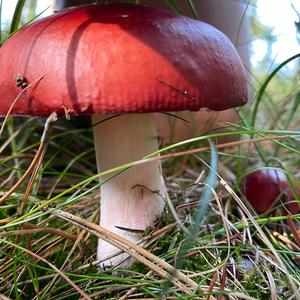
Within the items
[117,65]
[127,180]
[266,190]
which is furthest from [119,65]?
[266,190]

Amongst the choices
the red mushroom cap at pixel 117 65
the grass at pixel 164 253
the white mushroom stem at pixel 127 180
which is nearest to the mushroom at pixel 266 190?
Result: the grass at pixel 164 253

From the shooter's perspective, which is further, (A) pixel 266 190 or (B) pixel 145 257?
(A) pixel 266 190

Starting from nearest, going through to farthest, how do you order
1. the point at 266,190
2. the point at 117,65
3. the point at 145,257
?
the point at 117,65, the point at 145,257, the point at 266,190

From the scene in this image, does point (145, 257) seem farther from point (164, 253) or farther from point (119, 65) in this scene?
point (119, 65)

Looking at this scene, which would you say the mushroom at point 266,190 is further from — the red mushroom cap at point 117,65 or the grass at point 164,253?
the red mushroom cap at point 117,65

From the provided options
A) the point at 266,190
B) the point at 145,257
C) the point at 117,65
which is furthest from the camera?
the point at 266,190

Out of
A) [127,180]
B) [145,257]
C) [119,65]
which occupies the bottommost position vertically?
[145,257]

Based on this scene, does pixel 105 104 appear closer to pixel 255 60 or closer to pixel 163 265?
Result: pixel 163 265
